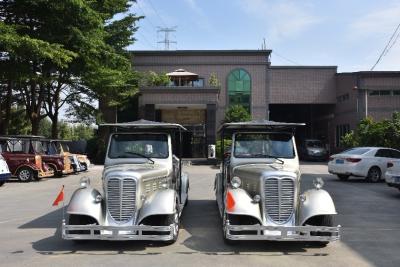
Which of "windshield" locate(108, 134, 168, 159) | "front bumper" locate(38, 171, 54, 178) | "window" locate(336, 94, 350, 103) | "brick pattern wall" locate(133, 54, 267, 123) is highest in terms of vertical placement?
"brick pattern wall" locate(133, 54, 267, 123)

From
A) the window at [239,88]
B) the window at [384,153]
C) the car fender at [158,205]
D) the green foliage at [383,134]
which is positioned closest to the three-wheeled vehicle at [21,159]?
the window at [384,153]

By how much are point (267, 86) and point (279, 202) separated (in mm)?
39383

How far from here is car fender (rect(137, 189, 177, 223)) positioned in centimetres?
889

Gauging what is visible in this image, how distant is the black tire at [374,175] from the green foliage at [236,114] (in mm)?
20910

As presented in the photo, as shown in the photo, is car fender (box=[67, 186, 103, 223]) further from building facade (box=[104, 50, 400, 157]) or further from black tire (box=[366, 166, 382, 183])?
building facade (box=[104, 50, 400, 157])

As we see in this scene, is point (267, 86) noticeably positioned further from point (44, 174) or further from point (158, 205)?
point (158, 205)

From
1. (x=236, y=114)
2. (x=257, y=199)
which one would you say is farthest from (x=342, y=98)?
(x=257, y=199)

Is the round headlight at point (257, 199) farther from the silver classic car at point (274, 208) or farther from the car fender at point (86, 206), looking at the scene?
the car fender at point (86, 206)

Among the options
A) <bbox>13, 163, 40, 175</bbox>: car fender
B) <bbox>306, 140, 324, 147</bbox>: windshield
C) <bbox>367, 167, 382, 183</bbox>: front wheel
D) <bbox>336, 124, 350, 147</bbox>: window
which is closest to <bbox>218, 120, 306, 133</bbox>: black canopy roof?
<bbox>367, 167, 382, 183</bbox>: front wheel

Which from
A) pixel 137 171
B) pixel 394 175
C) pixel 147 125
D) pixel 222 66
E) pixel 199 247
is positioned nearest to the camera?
pixel 199 247

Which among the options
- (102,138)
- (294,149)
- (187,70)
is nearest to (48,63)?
(102,138)

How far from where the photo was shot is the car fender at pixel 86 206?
8.81m

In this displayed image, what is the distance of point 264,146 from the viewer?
10.9m

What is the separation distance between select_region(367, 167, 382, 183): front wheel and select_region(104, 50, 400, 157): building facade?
20910mm
